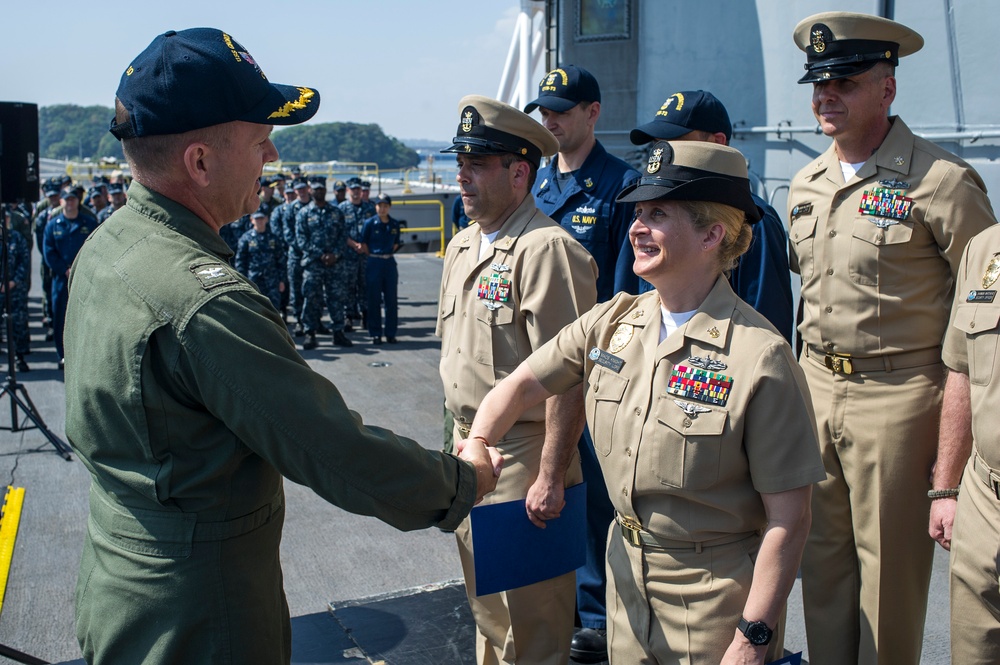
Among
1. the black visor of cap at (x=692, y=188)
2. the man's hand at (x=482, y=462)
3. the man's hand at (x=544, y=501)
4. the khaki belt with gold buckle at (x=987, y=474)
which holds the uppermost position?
the black visor of cap at (x=692, y=188)

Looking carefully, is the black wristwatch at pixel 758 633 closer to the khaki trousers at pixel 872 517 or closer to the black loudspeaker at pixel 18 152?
the khaki trousers at pixel 872 517

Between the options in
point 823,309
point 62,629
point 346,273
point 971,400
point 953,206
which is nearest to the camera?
point 971,400

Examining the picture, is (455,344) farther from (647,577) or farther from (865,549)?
(865,549)

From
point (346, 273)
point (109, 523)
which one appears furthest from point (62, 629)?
point (346, 273)

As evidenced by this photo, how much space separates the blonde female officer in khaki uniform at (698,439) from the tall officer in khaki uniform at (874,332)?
110cm

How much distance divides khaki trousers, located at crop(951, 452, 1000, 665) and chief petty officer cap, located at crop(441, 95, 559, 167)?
1.90 meters

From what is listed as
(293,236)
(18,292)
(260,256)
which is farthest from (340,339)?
(18,292)

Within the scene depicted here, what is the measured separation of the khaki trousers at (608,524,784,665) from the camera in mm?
2254

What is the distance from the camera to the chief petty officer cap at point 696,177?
2.31 meters

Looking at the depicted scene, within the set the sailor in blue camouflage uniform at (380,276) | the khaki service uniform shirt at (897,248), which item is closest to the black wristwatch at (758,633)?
the khaki service uniform shirt at (897,248)

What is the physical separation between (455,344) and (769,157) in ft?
14.9

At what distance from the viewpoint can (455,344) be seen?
11.6 feet

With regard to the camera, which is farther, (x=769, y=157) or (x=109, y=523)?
(x=769, y=157)

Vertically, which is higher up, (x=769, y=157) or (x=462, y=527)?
(x=769, y=157)
